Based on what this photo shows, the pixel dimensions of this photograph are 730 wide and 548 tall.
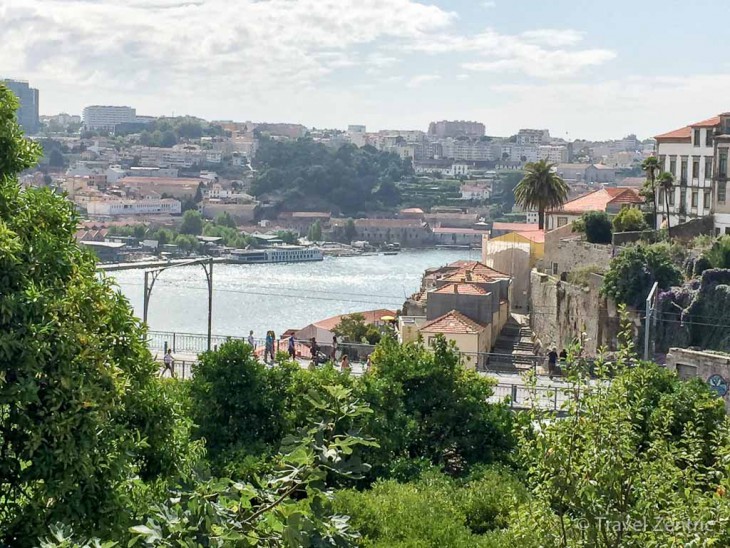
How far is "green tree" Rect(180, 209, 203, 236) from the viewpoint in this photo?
11838 cm

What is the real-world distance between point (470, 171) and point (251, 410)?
170033 mm

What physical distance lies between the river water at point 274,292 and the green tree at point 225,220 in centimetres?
2018

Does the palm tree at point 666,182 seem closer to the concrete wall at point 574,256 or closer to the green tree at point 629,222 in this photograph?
the green tree at point 629,222

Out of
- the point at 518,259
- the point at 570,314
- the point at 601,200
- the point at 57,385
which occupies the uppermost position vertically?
the point at 601,200

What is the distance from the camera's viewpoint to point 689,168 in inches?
1391

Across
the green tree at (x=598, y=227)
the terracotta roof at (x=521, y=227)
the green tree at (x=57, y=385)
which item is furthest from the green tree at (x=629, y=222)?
the green tree at (x=57, y=385)

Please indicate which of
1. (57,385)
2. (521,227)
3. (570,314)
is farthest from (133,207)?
(57,385)

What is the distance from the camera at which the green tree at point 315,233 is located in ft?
389

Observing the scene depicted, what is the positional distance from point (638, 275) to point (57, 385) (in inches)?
917

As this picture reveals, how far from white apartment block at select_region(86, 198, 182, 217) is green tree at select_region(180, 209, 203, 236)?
31.2ft

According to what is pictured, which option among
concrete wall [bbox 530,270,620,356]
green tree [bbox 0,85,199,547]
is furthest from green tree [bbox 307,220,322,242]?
green tree [bbox 0,85,199,547]

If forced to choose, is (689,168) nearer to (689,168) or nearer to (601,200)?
(689,168)

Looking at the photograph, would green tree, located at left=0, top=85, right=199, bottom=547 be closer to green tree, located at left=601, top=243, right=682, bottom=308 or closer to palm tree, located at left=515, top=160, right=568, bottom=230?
green tree, located at left=601, top=243, right=682, bottom=308

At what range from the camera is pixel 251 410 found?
12273 millimetres
